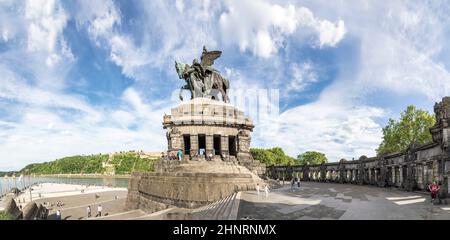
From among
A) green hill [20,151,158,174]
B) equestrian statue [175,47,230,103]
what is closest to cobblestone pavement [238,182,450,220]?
equestrian statue [175,47,230,103]

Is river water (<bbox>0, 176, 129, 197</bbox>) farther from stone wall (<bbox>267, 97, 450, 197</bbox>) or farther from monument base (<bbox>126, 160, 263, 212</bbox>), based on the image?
stone wall (<bbox>267, 97, 450, 197</bbox>)

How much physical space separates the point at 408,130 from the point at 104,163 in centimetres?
15022

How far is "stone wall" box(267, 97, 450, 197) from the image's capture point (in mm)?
13031

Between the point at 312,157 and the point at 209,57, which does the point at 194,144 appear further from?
the point at 312,157

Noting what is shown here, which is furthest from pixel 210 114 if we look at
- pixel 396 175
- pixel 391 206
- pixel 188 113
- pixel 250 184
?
pixel 391 206

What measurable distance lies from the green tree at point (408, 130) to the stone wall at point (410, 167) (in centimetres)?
1021

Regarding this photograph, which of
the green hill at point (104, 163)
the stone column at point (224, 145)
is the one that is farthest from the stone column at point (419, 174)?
the green hill at point (104, 163)

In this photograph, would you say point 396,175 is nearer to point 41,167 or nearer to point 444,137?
point 444,137

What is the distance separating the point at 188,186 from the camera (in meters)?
17.9

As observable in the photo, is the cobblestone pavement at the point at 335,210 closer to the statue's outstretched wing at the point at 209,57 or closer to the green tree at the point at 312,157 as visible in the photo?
the statue's outstretched wing at the point at 209,57

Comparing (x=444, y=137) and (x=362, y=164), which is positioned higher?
(x=444, y=137)
